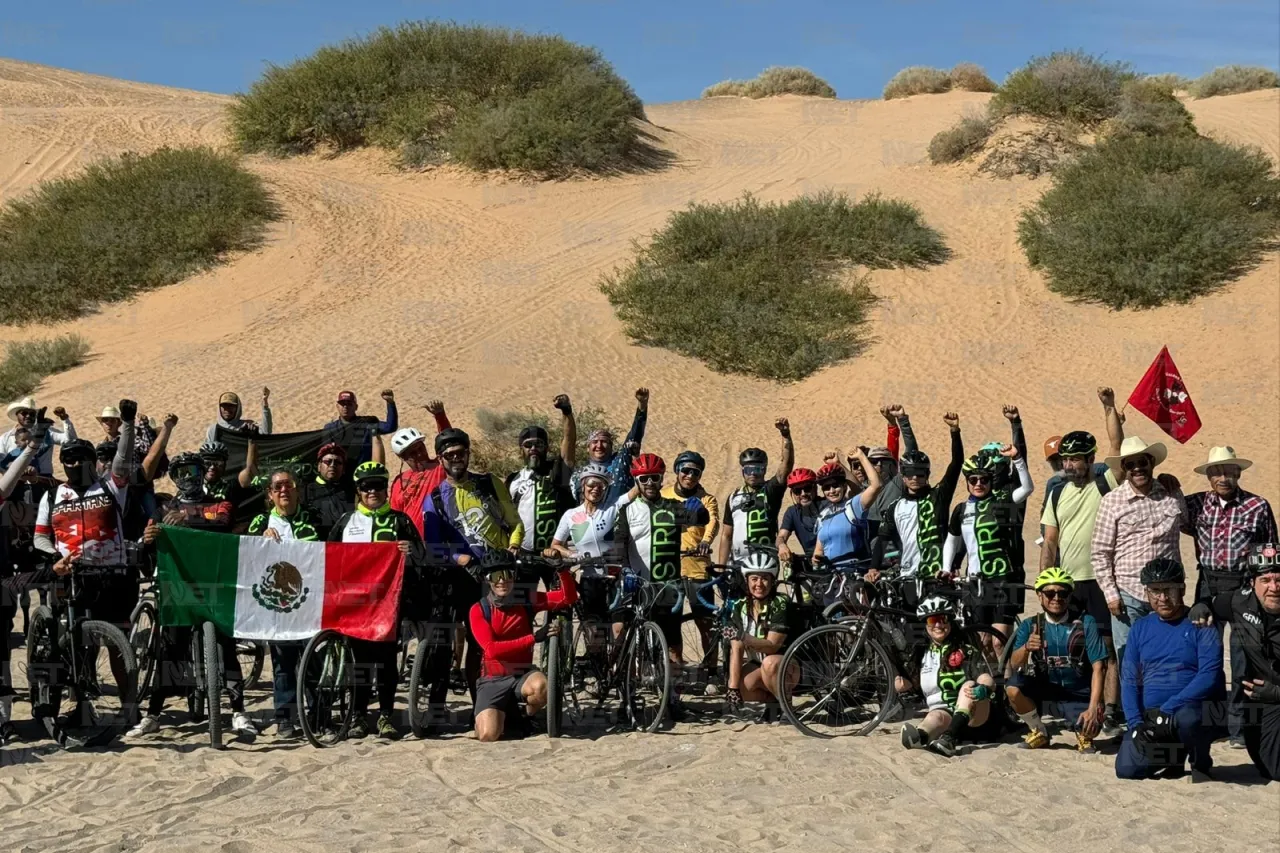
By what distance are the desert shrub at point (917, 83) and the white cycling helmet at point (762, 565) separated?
4282cm

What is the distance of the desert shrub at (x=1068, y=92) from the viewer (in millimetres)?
31297

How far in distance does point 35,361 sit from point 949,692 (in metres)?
18.2

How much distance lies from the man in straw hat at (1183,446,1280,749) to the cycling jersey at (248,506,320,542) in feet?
17.6

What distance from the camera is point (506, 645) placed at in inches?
327

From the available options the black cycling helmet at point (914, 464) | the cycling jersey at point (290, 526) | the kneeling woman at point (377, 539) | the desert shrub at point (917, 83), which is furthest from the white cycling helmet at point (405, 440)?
the desert shrub at point (917, 83)

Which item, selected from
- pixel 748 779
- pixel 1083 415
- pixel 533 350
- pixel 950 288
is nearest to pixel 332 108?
pixel 533 350

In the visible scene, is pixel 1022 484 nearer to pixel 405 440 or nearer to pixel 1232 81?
pixel 405 440

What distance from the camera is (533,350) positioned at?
22.8 metres

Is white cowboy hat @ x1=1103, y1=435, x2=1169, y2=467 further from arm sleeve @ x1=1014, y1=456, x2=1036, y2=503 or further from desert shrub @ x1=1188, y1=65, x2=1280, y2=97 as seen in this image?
desert shrub @ x1=1188, y1=65, x2=1280, y2=97

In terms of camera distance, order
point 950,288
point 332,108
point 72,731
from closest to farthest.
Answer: point 72,731, point 950,288, point 332,108

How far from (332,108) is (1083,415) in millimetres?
21217

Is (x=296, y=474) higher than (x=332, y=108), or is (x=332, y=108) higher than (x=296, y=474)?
(x=332, y=108)

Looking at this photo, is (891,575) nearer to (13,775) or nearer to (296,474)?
(296,474)

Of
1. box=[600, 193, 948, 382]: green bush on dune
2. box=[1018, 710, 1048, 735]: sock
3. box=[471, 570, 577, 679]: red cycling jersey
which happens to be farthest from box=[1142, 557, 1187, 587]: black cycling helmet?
box=[600, 193, 948, 382]: green bush on dune
